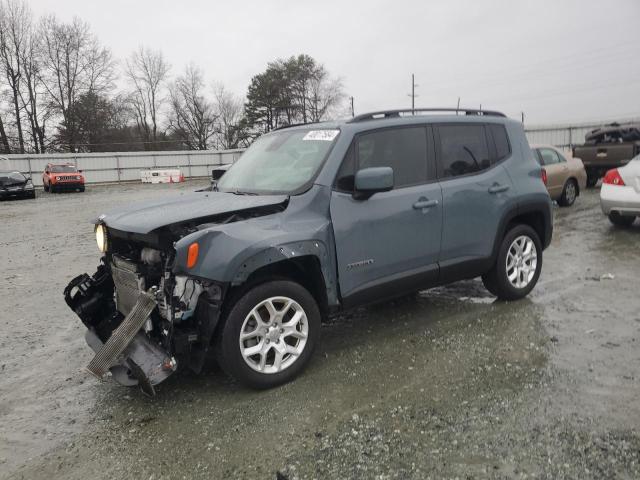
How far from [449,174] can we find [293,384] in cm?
237

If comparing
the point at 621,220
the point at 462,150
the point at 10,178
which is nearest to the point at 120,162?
the point at 10,178

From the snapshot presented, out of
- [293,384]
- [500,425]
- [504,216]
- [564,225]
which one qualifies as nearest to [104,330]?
[293,384]

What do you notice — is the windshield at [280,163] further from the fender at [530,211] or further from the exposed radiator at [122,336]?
the fender at [530,211]

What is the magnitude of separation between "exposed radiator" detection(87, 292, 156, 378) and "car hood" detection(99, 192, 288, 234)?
1.62 feet

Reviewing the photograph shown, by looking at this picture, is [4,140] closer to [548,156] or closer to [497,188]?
[548,156]

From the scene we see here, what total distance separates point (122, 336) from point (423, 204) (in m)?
2.58

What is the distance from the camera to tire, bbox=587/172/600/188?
16127mm

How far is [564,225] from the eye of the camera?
10.0 meters

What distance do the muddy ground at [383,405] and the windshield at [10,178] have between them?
2187 centimetres

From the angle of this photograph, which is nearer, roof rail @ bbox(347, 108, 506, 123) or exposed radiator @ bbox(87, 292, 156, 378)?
exposed radiator @ bbox(87, 292, 156, 378)

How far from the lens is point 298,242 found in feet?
11.7

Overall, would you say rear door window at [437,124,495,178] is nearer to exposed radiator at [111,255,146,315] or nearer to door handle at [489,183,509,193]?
door handle at [489,183,509,193]

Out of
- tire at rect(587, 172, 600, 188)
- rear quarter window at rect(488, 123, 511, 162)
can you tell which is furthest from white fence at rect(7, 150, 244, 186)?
rear quarter window at rect(488, 123, 511, 162)

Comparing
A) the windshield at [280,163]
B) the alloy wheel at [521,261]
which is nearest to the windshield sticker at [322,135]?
the windshield at [280,163]
